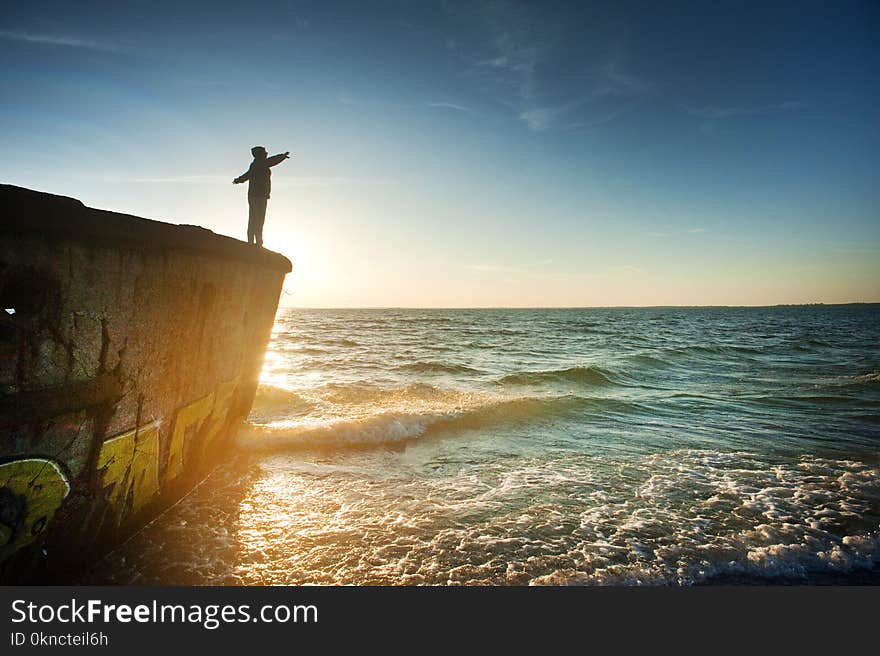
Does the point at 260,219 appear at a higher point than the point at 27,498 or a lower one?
higher

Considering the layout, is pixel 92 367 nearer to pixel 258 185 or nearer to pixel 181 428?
pixel 181 428

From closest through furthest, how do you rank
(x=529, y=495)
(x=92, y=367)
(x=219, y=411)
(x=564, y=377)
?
(x=92, y=367)
(x=219, y=411)
(x=529, y=495)
(x=564, y=377)

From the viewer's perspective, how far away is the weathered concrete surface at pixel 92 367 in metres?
2.05

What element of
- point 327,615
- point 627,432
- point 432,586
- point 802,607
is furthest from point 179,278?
point 627,432

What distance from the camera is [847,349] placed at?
2212 cm

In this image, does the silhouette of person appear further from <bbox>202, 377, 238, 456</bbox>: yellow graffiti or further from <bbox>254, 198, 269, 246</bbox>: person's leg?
<bbox>202, 377, 238, 456</bbox>: yellow graffiti

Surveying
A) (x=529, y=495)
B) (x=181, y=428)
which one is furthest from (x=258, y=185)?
(x=529, y=495)

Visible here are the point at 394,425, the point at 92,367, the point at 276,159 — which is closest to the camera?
the point at 92,367

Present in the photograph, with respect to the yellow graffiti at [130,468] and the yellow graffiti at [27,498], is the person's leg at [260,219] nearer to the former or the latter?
the yellow graffiti at [130,468]

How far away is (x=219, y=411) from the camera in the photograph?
4.41 meters

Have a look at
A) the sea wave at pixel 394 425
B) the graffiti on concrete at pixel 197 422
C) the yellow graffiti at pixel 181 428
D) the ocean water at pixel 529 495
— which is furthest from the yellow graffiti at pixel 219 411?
the sea wave at pixel 394 425

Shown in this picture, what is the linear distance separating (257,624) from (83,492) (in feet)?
4.31

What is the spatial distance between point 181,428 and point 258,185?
130 inches

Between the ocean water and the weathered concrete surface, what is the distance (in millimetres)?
677
